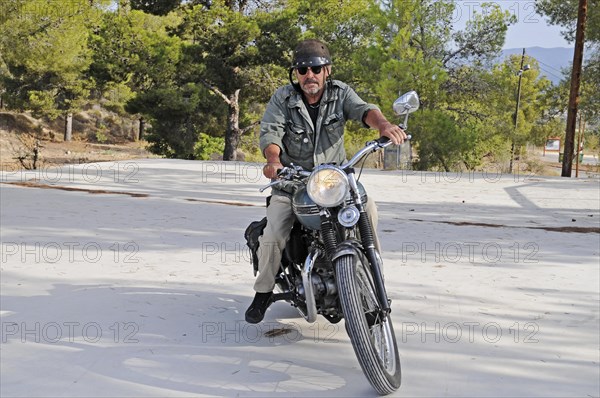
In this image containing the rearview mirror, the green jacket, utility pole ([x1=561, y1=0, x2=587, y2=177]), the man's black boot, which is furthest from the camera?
Result: utility pole ([x1=561, y1=0, x2=587, y2=177])

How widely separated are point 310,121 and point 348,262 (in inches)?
40.6

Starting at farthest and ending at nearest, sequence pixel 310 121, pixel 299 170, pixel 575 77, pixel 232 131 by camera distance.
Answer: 1. pixel 232 131
2. pixel 575 77
3. pixel 310 121
4. pixel 299 170

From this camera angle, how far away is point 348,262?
10.9ft

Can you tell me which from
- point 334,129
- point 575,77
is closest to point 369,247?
point 334,129

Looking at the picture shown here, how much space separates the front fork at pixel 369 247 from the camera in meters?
3.41

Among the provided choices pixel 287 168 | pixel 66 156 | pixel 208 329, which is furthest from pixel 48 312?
pixel 66 156

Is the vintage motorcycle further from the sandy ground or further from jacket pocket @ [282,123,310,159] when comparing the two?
jacket pocket @ [282,123,310,159]

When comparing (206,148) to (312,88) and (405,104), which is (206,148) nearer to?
(312,88)

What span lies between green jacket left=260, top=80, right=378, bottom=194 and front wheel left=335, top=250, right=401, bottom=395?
0.86 metres

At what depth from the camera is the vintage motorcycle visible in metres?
3.22

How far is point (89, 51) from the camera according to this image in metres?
28.7

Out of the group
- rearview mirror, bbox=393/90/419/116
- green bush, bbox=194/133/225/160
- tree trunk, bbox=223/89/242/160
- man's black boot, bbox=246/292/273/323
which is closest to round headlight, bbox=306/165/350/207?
rearview mirror, bbox=393/90/419/116

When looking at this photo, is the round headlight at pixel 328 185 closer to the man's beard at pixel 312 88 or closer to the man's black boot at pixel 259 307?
the man's beard at pixel 312 88

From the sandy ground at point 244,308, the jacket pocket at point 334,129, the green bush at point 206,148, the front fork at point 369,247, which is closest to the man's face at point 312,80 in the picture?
the jacket pocket at point 334,129
